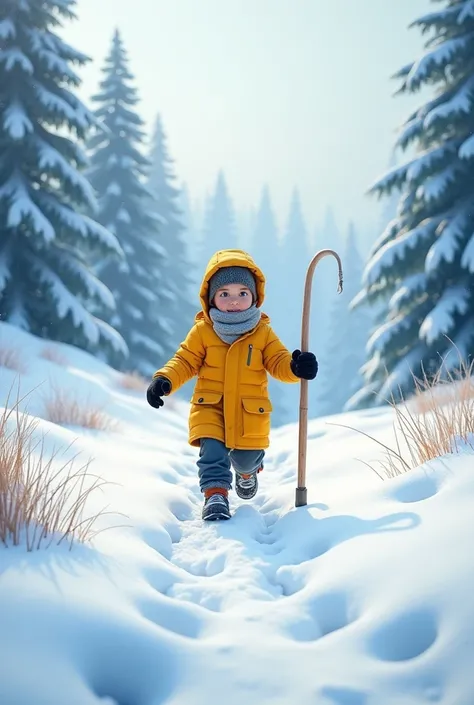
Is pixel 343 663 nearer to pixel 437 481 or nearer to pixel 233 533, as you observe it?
pixel 437 481

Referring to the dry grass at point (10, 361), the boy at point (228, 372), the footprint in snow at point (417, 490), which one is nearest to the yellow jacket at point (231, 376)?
the boy at point (228, 372)

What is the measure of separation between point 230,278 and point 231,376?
63cm

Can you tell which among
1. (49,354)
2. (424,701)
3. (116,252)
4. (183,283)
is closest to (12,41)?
(116,252)

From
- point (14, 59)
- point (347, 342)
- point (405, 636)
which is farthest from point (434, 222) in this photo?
point (347, 342)

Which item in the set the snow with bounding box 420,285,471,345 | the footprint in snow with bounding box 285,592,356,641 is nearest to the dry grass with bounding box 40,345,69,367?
the snow with bounding box 420,285,471,345

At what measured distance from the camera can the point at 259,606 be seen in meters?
1.99

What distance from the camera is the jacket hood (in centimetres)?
347

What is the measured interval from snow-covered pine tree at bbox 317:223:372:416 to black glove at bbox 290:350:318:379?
29065 millimetres

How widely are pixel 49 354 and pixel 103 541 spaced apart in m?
5.84

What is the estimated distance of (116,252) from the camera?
1030 centimetres

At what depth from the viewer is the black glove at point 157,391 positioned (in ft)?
10.7

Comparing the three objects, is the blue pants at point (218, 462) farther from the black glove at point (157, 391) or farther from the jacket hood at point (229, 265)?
the jacket hood at point (229, 265)

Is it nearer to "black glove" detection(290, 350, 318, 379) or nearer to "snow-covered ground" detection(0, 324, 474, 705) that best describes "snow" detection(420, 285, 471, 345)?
"black glove" detection(290, 350, 318, 379)

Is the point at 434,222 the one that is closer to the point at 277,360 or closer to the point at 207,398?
the point at 277,360
